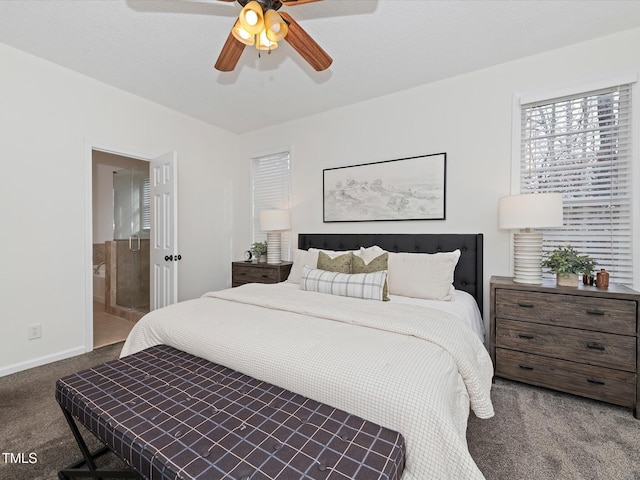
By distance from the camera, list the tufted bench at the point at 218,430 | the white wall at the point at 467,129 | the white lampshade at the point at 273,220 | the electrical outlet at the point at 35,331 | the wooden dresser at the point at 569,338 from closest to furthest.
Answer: the tufted bench at the point at 218,430 < the wooden dresser at the point at 569,338 < the white wall at the point at 467,129 < the electrical outlet at the point at 35,331 < the white lampshade at the point at 273,220

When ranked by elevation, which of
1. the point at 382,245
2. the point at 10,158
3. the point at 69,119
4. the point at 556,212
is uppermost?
the point at 69,119

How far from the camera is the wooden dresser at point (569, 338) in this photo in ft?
6.41

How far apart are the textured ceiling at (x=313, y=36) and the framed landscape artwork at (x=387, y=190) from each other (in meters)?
0.80

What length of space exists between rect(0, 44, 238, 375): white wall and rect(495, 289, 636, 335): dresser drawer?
3784 mm

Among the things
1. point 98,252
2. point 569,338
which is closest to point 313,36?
point 569,338

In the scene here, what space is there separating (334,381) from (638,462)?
1.67 m

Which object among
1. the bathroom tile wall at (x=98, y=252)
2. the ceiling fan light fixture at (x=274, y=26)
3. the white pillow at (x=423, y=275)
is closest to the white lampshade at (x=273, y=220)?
the white pillow at (x=423, y=275)

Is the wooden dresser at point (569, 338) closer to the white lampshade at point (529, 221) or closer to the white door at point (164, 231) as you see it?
the white lampshade at point (529, 221)

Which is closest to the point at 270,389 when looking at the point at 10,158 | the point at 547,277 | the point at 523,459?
the point at 523,459

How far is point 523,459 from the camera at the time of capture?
1.55 m

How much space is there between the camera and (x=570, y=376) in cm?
210

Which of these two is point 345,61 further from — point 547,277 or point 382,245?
point 547,277

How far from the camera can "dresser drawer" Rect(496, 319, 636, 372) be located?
1.96 metres

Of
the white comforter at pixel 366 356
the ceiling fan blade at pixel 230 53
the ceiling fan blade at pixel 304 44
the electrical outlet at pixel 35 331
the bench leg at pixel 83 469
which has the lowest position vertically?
the bench leg at pixel 83 469
